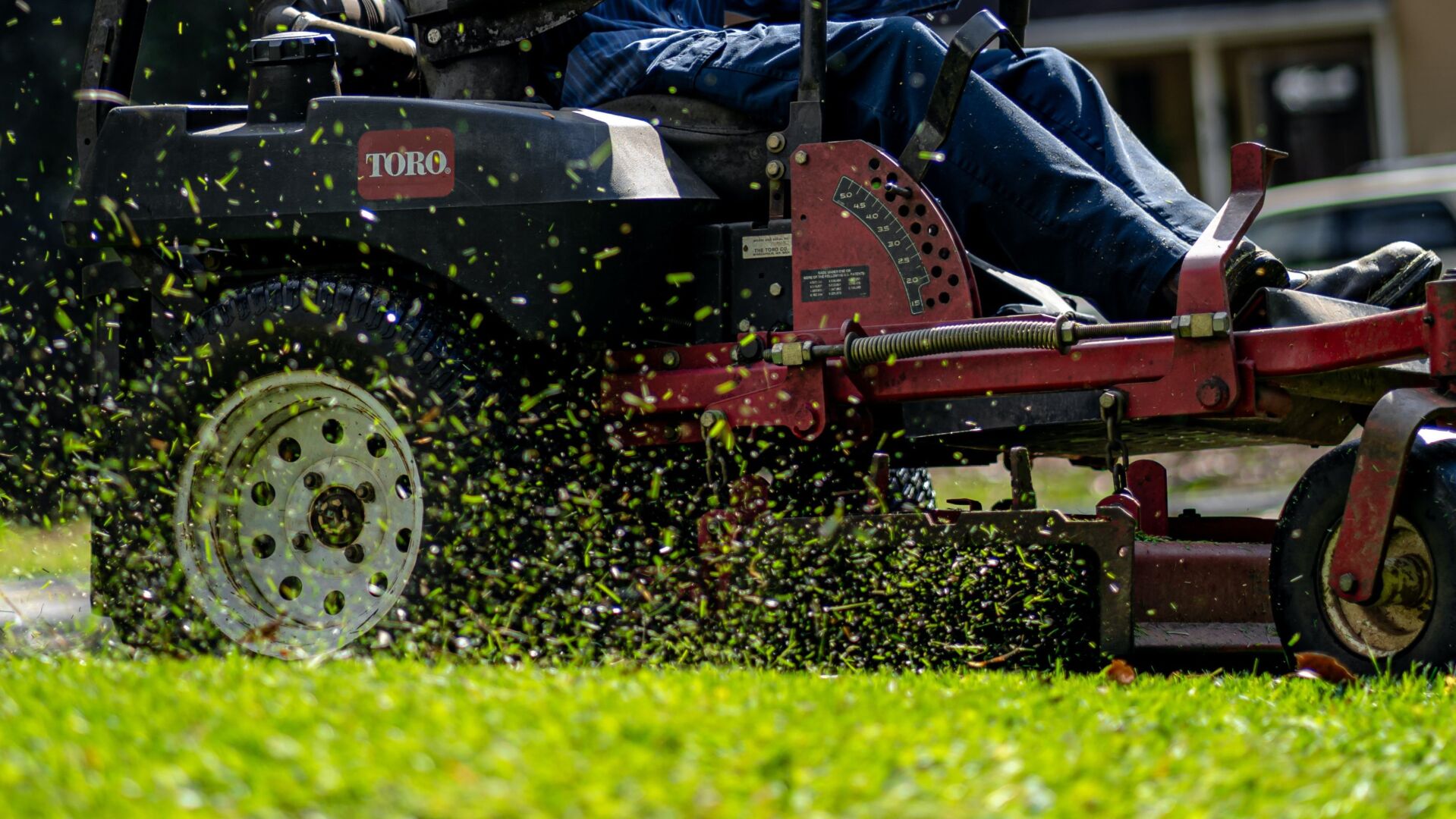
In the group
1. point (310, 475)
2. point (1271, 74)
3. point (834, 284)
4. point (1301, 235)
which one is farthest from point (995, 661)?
point (1271, 74)

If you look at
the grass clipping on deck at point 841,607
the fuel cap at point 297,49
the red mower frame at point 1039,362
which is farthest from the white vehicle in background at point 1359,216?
the fuel cap at point 297,49

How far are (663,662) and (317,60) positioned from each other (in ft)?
5.99

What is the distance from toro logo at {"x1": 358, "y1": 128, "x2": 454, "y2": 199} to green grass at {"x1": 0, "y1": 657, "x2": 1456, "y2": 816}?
1501 millimetres

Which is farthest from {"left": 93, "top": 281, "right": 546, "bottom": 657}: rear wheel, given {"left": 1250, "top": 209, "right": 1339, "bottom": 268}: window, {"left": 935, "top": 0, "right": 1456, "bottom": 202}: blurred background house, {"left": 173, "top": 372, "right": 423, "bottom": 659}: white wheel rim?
{"left": 935, "top": 0, "right": 1456, "bottom": 202}: blurred background house

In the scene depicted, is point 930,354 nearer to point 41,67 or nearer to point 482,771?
point 482,771

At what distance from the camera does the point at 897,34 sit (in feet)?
14.6

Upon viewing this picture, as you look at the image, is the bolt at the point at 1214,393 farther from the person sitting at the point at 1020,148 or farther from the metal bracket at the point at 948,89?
the metal bracket at the point at 948,89

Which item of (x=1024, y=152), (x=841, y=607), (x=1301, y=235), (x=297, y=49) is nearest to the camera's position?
(x=841, y=607)

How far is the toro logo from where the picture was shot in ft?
14.5

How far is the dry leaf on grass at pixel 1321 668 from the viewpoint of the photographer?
3.71m

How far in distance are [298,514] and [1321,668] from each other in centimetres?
245

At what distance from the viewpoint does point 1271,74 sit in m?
22.6

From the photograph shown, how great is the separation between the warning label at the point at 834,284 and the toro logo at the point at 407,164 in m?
0.89

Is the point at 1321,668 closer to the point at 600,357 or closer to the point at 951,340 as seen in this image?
the point at 951,340
